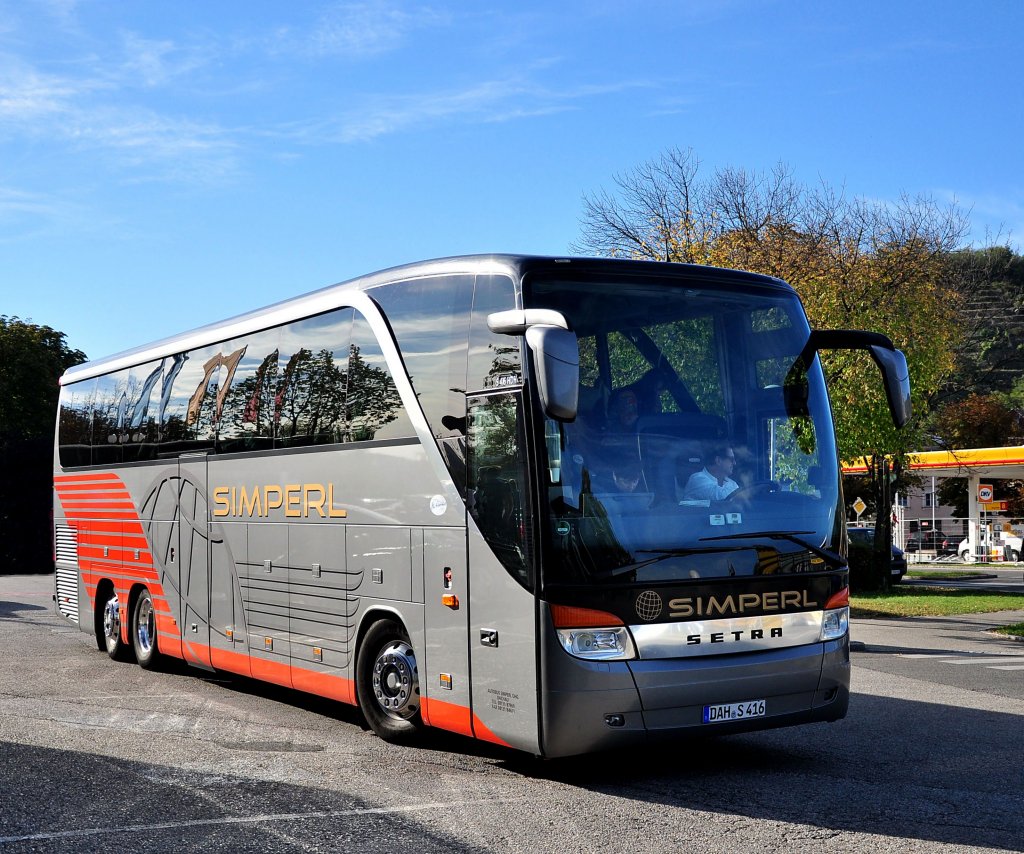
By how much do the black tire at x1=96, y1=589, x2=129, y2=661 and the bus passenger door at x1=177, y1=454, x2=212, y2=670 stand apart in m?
2.18

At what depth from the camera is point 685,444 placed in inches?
317

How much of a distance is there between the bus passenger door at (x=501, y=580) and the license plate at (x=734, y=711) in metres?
1.11

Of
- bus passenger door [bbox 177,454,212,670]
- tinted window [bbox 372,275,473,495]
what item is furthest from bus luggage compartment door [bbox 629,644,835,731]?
bus passenger door [bbox 177,454,212,670]

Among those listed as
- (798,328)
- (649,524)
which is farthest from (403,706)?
(798,328)

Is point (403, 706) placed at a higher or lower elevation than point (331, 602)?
lower

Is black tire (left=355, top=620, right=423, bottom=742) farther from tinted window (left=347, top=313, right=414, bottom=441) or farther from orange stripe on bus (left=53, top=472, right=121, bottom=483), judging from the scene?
orange stripe on bus (left=53, top=472, right=121, bottom=483)

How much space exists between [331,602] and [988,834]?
17.6ft

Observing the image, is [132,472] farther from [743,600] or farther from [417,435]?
[743,600]

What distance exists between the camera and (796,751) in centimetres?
A: 913

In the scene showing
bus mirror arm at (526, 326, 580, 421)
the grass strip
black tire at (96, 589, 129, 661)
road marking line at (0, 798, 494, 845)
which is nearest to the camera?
road marking line at (0, 798, 494, 845)

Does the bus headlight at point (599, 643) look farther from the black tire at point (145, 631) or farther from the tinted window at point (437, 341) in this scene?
the black tire at point (145, 631)

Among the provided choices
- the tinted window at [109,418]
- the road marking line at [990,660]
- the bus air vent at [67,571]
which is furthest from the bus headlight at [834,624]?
the bus air vent at [67,571]

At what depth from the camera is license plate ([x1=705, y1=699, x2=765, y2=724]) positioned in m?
7.83

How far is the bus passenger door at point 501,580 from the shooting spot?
771 cm
